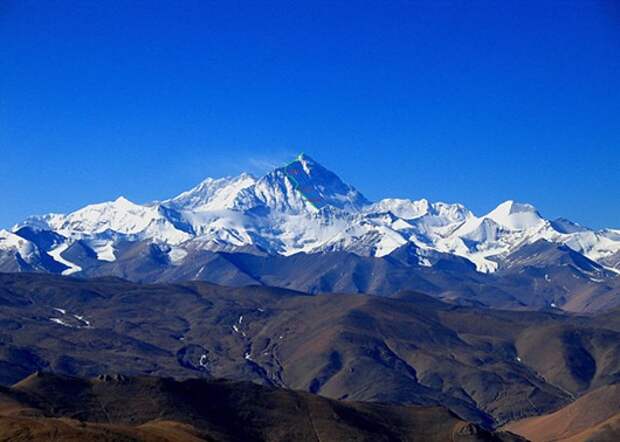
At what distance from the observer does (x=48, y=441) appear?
199500 mm

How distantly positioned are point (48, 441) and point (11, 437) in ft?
21.9

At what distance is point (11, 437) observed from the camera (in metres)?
199
